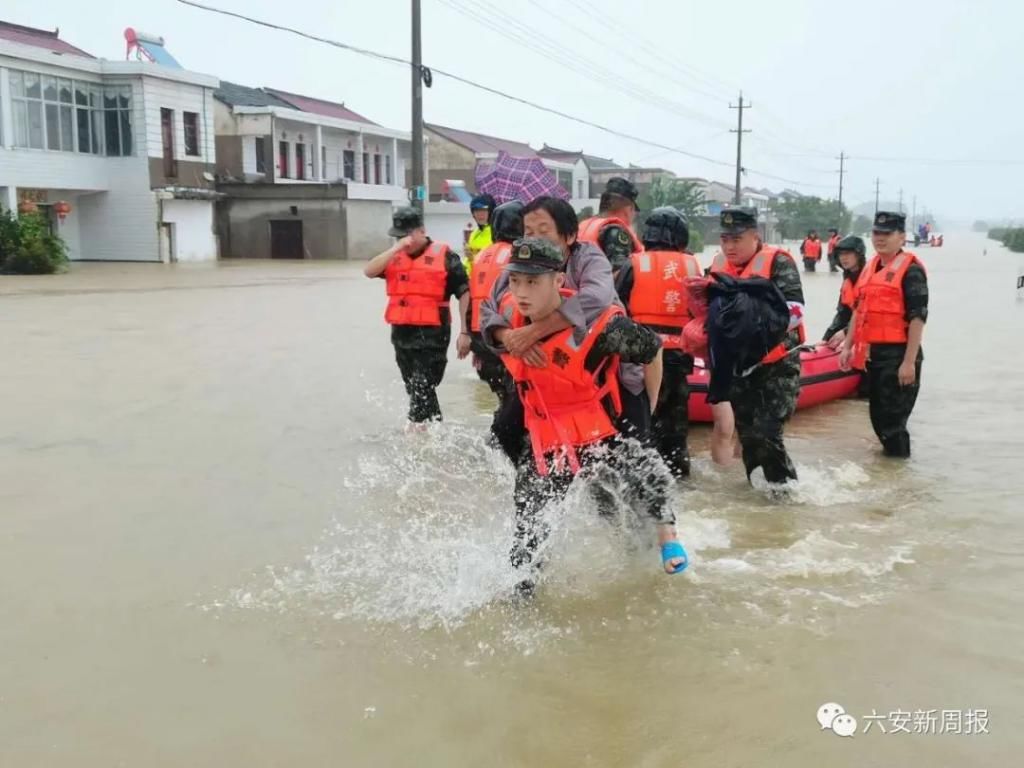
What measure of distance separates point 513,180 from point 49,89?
83.1ft

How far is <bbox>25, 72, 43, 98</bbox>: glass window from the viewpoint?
91.8 feet

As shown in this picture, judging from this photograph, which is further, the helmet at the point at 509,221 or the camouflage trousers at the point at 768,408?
the helmet at the point at 509,221

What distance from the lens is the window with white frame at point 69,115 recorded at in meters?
28.0

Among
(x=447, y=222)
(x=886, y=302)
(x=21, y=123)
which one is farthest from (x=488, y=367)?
(x=447, y=222)

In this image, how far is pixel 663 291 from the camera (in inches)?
204

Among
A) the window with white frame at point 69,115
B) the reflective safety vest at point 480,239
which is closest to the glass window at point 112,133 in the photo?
the window with white frame at point 69,115

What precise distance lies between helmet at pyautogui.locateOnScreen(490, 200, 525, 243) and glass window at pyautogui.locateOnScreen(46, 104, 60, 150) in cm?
2699

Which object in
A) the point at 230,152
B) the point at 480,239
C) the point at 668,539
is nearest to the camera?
the point at 668,539

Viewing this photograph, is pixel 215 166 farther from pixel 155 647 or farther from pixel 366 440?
pixel 155 647

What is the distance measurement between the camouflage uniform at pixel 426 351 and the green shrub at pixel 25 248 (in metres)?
20.9

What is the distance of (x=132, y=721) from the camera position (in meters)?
3.00

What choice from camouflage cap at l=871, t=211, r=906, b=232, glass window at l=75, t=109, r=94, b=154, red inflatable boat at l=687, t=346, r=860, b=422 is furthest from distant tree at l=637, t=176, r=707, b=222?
camouflage cap at l=871, t=211, r=906, b=232

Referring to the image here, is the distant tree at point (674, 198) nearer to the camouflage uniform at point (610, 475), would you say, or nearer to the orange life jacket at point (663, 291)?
the orange life jacket at point (663, 291)

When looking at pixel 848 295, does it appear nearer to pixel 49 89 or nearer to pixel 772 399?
pixel 772 399
